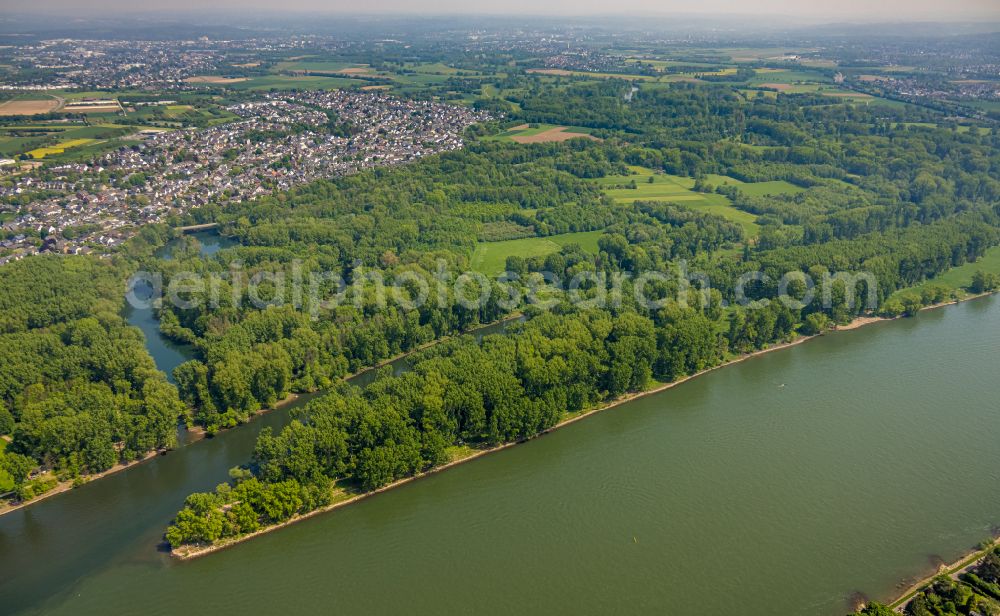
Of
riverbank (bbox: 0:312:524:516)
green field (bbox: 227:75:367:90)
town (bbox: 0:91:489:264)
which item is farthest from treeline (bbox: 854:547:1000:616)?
green field (bbox: 227:75:367:90)

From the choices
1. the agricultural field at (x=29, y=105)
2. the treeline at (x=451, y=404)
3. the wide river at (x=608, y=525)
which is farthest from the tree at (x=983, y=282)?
the agricultural field at (x=29, y=105)

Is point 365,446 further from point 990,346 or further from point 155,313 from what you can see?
point 990,346

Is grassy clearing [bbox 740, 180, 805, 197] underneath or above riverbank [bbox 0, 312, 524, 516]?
above

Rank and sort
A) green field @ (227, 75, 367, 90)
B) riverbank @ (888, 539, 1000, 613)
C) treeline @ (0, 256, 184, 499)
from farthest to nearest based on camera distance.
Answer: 1. green field @ (227, 75, 367, 90)
2. treeline @ (0, 256, 184, 499)
3. riverbank @ (888, 539, 1000, 613)

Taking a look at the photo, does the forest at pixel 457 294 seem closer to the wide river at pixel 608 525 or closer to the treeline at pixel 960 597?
the wide river at pixel 608 525

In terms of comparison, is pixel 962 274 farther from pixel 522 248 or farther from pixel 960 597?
pixel 960 597

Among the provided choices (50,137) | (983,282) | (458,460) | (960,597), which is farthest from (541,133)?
(960,597)

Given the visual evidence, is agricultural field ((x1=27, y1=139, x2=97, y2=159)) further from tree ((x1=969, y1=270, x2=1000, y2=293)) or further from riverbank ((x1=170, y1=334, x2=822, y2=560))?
tree ((x1=969, y1=270, x2=1000, y2=293))

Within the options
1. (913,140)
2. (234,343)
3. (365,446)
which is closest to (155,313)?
(234,343)
